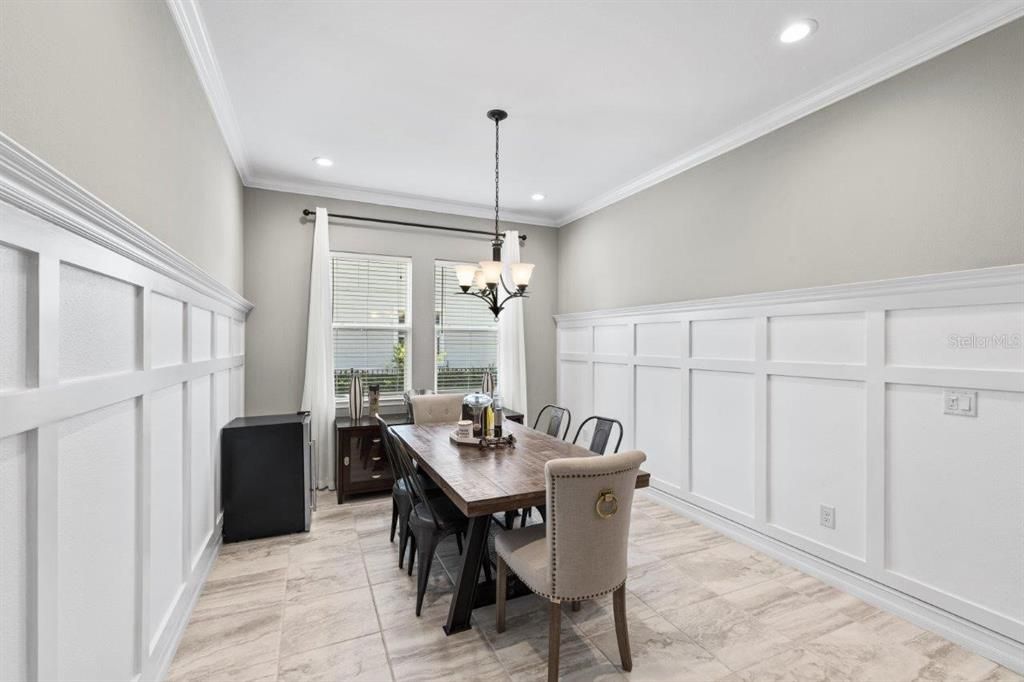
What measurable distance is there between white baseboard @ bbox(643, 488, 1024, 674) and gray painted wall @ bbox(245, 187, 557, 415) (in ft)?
10.8

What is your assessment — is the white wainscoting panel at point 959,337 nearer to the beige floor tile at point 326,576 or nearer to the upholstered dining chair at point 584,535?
the upholstered dining chair at point 584,535

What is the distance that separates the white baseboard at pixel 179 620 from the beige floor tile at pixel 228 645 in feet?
0.18

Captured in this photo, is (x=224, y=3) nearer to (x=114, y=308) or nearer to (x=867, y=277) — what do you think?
(x=114, y=308)

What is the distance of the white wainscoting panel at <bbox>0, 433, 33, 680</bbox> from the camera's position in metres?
0.92

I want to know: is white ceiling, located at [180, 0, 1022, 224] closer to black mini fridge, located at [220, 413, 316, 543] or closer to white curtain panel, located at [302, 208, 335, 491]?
white curtain panel, located at [302, 208, 335, 491]

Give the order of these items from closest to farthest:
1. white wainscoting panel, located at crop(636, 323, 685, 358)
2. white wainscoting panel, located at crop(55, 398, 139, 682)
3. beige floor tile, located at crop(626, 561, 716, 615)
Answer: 1. white wainscoting panel, located at crop(55, 398, 139, 682)
2. beige floor tile, located at crop(626, 561, 716, 615)
3. white wainscoting panel, located at crop(636, 323, 685, 358)

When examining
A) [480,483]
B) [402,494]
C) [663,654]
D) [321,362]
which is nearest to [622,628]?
[663,654]

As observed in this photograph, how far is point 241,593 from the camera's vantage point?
2.58m

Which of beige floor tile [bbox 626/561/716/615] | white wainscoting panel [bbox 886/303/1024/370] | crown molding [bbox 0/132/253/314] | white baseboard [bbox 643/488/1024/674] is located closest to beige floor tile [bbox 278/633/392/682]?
beige floor tile [bbox 626/561/716/615]

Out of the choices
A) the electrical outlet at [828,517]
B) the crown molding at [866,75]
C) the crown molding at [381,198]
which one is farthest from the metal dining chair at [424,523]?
the crown molding at [866,75]

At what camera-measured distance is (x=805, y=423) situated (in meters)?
2.91

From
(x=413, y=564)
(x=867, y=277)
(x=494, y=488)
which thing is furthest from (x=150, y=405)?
(x=867, y=277)

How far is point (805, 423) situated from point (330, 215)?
438 cm

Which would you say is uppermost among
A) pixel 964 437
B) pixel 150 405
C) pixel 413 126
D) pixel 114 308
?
pixel 413 126
